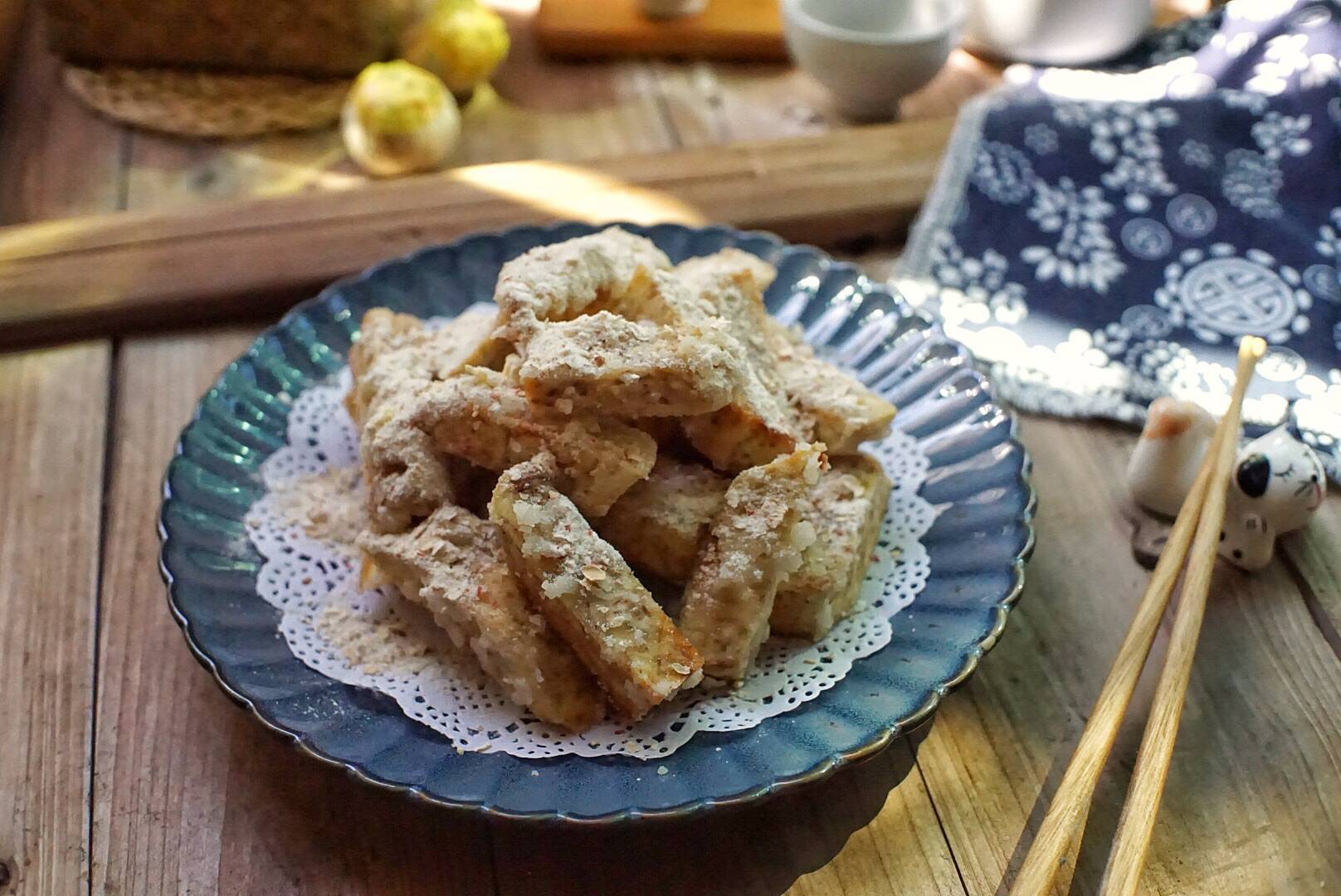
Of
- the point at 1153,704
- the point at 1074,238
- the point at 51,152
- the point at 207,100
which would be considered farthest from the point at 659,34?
the point at 1153,704

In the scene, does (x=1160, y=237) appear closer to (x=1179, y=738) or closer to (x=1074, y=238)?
(x=1074, y=238)

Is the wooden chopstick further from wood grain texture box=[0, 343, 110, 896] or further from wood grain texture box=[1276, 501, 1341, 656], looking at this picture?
wood grain texture box=[0, 343, 110, 896]

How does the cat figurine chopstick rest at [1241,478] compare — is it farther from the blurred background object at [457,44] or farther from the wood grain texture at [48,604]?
the blurred background object at [457,44]

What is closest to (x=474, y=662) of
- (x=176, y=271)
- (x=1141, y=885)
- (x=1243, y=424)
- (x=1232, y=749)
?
(x=1141, y=885)

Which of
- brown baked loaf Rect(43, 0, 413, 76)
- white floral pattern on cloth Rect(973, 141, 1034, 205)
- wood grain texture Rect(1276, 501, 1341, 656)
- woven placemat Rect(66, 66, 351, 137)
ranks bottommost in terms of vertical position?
woven placemat Rect(66, 66, 351, 137)

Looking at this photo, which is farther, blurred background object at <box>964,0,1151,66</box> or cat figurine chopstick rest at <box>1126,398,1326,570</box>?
blurred background object at <box>964,0,1151,66</box>

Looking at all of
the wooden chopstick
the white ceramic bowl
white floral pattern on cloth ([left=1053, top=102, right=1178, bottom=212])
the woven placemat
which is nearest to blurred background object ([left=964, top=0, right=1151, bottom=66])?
the white ceramic bowl

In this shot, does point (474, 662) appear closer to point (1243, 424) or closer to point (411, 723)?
point (411, 723)
